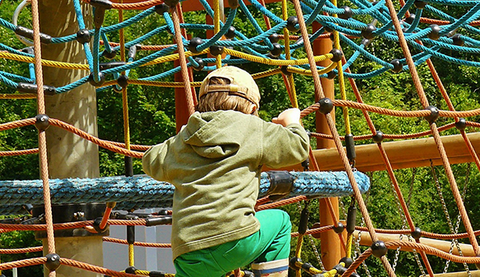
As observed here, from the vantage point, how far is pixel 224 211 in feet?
4.44

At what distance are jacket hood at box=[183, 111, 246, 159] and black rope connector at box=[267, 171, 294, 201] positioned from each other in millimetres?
254

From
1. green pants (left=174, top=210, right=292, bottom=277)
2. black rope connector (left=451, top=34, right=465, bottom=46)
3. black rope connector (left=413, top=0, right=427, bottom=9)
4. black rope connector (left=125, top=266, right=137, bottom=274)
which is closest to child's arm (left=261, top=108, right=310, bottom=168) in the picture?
green pants (left=174, top=210, right=292, bottom=277)

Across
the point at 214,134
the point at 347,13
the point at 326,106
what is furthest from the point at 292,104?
the point at 214,134

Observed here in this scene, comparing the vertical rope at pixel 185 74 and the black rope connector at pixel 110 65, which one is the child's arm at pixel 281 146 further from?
the black rope connector at pixel 110 65

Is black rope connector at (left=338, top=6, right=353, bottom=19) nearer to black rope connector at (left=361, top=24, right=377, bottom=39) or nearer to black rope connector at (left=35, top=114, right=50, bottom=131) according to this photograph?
black rope connector at (left=361, top=24, right=377, bottom=39)

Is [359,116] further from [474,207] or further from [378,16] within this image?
[378,16]

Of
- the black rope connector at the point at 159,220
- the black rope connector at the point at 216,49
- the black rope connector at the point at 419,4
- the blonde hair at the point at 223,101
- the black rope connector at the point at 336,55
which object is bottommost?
the black rope connector at the point at 159,220

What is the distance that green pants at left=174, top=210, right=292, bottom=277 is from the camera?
137 centimetres

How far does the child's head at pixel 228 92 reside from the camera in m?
1.40

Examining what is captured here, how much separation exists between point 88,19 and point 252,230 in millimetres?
1147

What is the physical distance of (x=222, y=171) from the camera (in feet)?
4.47

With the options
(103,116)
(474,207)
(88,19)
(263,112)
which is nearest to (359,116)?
(263,112)

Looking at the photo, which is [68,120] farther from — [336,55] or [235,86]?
[235,86]

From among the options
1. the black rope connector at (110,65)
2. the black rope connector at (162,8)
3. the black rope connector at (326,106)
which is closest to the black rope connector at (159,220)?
the black rope connector at (110,65)
